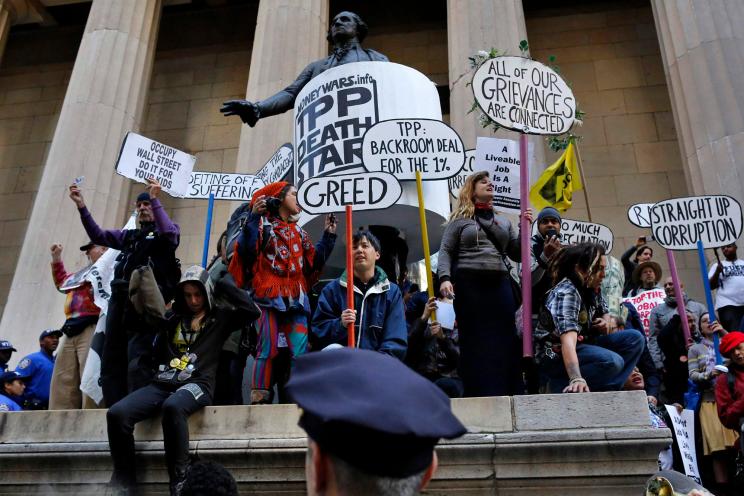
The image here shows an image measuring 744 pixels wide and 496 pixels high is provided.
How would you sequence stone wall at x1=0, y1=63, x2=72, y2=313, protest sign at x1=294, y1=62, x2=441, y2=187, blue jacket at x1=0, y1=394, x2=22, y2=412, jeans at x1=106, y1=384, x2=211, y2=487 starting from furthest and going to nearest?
1. stone wall at x1=0, y1=63, x2=72, y2=313
2. blue jacket at x1=0, y1=394, x2=22, y2=412
3. protest sign at x1=294, y1=62, x2=441, y2=187
4. jeans at x1=106, y1=384, x2=211, y2=487

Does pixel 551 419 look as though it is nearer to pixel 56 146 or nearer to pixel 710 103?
pixel 710 103

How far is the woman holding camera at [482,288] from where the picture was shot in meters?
5.56

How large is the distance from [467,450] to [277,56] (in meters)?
11.0

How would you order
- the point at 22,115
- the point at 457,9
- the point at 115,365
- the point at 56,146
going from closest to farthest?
the point at 115,365 < the point at 457,9 < the point at 56,146 < the point at 22,115

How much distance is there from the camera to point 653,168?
16.8 metres

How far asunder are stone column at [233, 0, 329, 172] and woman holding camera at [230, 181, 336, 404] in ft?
21.3

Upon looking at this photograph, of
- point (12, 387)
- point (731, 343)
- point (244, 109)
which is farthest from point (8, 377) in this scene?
point (731, 343)

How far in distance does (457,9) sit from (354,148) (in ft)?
25.0

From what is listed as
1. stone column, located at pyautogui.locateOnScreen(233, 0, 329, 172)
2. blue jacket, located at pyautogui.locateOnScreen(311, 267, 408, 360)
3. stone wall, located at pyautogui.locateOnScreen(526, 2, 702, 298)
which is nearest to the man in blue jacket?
blue jacket, located at pyautogui.locateOnScreen(311, 267, 408, 360)

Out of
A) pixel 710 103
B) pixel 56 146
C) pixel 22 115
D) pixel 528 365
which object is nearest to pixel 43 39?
pixel 22 115

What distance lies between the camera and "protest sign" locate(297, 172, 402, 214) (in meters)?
6.32

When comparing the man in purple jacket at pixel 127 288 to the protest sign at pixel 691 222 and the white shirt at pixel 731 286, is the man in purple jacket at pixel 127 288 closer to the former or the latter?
the protest sign at pixel 691 222

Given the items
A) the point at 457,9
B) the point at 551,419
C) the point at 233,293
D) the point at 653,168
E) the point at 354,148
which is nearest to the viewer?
the point at 551,419

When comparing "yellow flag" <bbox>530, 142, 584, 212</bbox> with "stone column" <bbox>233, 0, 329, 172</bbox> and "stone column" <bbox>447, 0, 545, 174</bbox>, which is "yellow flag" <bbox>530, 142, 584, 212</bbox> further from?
"stone column" <bbox>233, 0, 329, 172</bbox>
